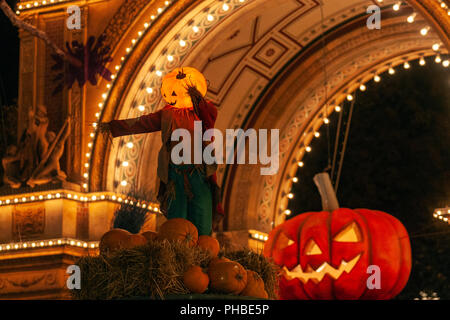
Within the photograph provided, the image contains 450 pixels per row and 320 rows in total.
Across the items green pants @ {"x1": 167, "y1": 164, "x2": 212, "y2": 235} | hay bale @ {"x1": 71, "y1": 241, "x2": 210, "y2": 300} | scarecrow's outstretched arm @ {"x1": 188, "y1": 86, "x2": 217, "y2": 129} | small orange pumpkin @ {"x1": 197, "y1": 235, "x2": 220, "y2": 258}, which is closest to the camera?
hay bale @ {"x1": 71, "y1": 241, "x2": 210, "y2": 300}

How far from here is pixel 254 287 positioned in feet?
13.7

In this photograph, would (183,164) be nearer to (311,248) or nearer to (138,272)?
(138,272)

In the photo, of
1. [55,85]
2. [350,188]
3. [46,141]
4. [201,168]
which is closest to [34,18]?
[55,85]

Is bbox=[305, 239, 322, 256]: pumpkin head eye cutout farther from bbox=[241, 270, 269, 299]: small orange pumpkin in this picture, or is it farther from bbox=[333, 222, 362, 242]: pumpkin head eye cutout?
bbox=[241, 270, 269, 299]: small orange pumpkin

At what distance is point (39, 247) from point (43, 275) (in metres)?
0.32

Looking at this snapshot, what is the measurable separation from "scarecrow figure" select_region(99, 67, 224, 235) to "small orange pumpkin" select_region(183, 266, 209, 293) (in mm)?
916

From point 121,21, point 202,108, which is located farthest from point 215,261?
point 121,21

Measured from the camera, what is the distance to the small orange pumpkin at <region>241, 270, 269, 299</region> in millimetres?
4156

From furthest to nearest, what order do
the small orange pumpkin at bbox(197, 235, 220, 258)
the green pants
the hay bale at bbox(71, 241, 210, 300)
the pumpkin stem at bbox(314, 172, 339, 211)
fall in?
the pumpkin stem at bbox(314, 172, 339, 211)
the green pants
the small orange pumpkin at bbox(197, 235, 220, 258)
the hay bale at bbox(71, 241, 210, 300)

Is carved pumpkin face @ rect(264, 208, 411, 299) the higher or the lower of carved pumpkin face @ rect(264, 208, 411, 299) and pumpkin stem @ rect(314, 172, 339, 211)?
the lower

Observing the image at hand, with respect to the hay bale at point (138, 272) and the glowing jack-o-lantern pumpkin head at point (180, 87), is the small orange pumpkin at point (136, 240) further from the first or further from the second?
the glowing jack-o-lantern pumpkin head at point (180, 87)

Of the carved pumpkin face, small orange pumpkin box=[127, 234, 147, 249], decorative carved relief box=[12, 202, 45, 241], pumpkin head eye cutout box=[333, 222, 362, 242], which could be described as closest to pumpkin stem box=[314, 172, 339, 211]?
the carved pumpkin face

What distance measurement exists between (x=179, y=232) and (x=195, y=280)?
0.42 meters

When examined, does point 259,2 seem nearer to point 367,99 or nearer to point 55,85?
point 55,85
